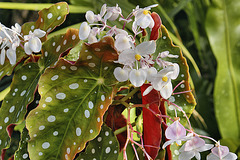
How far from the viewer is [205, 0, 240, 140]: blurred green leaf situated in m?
1.05

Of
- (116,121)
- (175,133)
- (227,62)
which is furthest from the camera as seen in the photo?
(227,62)

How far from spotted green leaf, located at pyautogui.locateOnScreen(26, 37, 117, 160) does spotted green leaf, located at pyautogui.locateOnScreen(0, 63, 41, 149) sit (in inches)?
1.7

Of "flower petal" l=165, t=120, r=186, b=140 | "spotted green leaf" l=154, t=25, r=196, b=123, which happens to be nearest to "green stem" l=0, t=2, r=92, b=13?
"spotted green leaf" l=154, t=25, r=196, b=123

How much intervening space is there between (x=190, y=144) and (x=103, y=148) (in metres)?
0.11

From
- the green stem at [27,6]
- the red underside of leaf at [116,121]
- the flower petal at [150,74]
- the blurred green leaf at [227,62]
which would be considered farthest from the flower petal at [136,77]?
the blurred green leaf at [227,62]

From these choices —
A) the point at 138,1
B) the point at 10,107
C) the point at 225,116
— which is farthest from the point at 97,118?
the point at 225,116

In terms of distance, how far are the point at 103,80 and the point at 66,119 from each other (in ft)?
0.23

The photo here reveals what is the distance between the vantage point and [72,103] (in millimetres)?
340

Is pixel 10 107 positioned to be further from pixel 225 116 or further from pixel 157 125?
pixel 225 116

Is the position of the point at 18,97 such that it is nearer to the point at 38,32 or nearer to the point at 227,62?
the point at 38,32

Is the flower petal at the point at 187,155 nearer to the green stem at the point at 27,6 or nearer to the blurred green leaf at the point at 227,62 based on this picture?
the green stem at the point at 27,6

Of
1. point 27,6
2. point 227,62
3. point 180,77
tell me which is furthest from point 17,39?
point 227,62

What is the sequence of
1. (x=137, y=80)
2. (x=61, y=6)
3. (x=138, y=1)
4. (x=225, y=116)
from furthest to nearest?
1. (x=225, y=116)
2. (x=138, y=1)
3. (x=61, y=6)
4. (x=137, y=80)

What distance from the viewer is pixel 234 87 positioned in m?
1.05
